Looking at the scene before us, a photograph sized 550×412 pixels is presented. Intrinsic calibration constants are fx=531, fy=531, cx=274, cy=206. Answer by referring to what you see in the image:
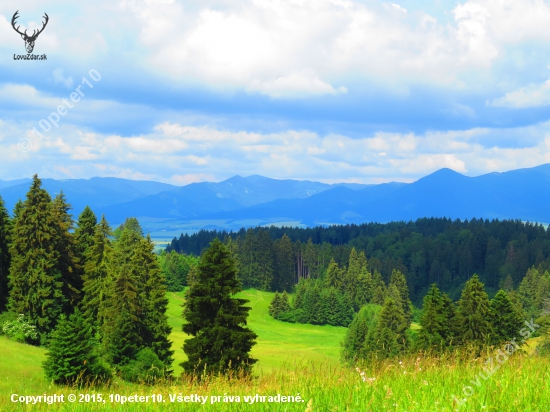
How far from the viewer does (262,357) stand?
255 ft

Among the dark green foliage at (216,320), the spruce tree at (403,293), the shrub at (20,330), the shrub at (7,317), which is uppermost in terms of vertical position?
the dark green foliage at (216,320)

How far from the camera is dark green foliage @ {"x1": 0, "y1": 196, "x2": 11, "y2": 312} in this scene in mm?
55469

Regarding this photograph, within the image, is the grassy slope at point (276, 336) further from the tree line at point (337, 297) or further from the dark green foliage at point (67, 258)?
the dark green foliage at point (67, 258)

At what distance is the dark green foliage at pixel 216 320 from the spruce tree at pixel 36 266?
27562mm

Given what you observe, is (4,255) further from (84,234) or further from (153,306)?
(153,306)

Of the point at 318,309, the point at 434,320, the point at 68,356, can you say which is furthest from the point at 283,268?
the point at 68,356

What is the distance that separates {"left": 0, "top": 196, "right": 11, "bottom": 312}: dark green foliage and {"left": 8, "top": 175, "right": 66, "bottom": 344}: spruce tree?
175 cm

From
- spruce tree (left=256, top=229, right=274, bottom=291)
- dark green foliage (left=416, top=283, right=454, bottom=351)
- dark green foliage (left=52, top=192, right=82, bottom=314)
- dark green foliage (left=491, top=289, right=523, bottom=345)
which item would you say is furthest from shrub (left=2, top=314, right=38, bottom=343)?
spruce tree (left=256, top=229, right=274, bottom=291)

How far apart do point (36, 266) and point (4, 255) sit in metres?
6.43

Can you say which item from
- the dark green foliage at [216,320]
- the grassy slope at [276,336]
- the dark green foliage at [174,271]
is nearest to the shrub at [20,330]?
the grassy slope at [276,336]

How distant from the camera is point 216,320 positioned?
2988 centimetres

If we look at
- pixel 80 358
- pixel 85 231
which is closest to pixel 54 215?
pixel 85 231

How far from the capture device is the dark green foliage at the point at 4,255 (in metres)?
55.5

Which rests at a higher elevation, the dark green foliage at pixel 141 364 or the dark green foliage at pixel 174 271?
the dark green foliage at pixel 174 271
